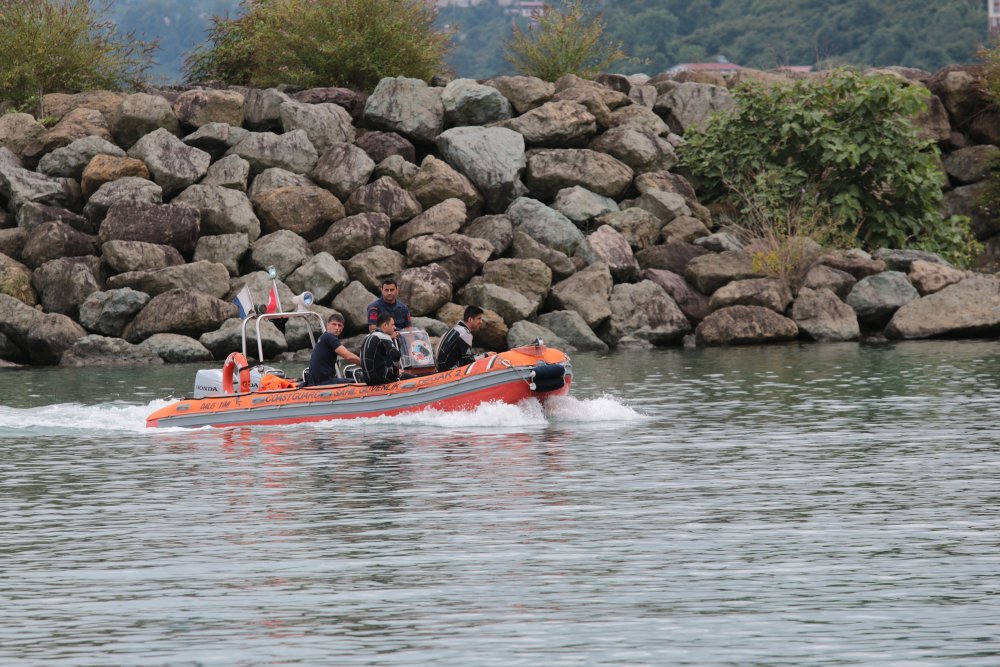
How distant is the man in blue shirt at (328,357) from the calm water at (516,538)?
0.84 m

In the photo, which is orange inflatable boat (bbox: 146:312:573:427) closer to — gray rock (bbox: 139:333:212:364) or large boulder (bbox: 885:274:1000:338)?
gray rock (bbox: 139:333:212:364)

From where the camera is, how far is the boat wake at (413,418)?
20609 mm

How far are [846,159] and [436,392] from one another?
22711mm

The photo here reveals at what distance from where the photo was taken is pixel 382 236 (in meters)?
36.7

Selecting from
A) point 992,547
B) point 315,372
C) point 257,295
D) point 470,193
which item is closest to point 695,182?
point 470,193

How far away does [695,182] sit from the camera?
43.1 m

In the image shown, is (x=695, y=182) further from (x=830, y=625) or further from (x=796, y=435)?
(x=830, y=625)

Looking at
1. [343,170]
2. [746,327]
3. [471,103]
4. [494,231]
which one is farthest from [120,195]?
[746,327]

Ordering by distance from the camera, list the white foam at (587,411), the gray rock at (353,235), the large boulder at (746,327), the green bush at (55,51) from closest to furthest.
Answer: the white foam at (587,411)
the large boulder at (746,327)
the gray rock at (353,235)
the green bush at (55,51)

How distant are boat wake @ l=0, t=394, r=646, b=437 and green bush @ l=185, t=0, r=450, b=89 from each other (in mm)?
22310

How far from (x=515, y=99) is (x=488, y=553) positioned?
1280 inches

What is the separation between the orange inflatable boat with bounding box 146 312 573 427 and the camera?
67.3ft

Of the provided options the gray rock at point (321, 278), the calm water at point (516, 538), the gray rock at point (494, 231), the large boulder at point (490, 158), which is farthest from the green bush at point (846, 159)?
the calm water at point (516, 538)

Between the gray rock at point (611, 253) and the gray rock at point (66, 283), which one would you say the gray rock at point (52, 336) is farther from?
the gray rock at point (611, 253)
